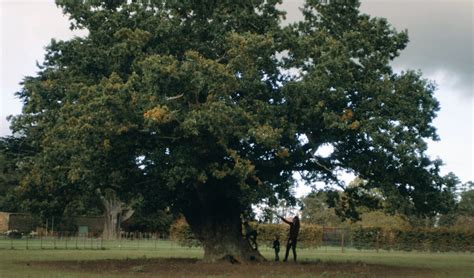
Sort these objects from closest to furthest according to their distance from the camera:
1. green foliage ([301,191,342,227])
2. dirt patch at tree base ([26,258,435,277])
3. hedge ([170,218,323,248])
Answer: dirt patch at tree base ([26,258,435,277])
hedge ([170,218,323,248])
green foliage ([301,191,342,227])

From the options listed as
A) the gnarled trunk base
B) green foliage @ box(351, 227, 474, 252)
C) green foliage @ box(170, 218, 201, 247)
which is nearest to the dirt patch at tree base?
the gnarled trunk base

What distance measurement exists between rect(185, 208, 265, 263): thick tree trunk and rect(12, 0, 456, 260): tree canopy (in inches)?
2.7

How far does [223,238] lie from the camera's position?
97.8ft

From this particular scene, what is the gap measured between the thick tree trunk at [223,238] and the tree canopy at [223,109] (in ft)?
0.23

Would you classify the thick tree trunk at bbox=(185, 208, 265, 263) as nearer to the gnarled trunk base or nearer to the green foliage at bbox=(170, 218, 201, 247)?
the gnarled trunk base

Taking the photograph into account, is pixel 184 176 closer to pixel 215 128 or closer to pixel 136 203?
Result: pixel 215 128

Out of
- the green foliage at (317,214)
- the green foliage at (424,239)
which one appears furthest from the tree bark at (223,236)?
the green foliage at (317,214)

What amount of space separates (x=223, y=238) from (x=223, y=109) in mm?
7983

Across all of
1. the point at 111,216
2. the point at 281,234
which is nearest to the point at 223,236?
the point at 281,234

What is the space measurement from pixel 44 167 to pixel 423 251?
4892cm

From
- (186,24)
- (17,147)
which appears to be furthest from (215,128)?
(17,147)

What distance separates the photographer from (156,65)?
78.7ft

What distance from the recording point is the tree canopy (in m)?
24.6

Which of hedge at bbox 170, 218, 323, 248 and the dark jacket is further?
hedge at bbox 170, 218, 323, 248
